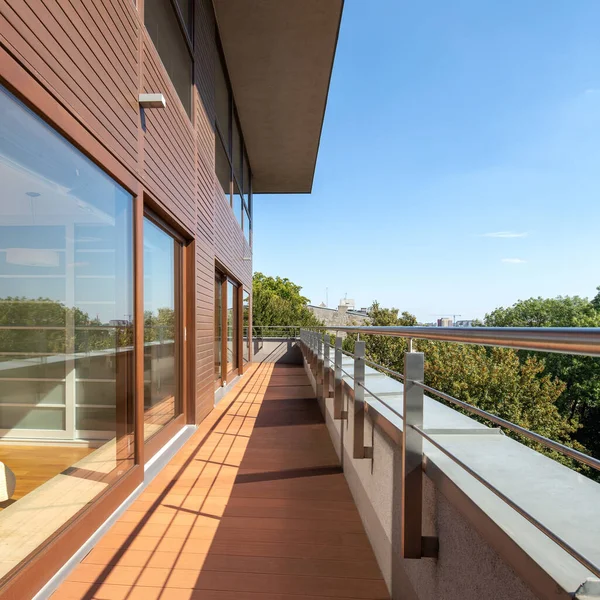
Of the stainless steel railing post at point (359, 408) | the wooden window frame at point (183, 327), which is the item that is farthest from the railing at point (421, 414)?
the wooden window frame at point (183, 327)

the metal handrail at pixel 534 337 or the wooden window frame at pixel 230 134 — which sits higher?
the wooden window frame at pixel 230 134

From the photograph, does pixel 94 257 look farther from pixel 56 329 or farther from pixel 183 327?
pixel 183 327

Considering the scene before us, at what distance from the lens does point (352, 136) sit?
39.1 m

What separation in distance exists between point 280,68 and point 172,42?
137 inches

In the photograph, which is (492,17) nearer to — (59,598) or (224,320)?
(224,320)

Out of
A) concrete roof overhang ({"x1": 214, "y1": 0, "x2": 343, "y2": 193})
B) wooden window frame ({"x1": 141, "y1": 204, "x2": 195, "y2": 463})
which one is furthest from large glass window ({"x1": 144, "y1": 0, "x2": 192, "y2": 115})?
concrete roof overhang ({"x1": 214, "y1": 0, "x2": 343, "y2": 193})

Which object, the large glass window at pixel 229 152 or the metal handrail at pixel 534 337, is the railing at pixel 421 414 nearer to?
the metal handrail at pixel 534 337

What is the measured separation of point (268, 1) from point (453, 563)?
21.1 feet

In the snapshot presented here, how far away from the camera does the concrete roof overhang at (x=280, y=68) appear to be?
19.8 feet

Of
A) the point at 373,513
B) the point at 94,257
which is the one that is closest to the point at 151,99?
the point at 94,257

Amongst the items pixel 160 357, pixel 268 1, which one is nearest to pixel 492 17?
pixel 268 1

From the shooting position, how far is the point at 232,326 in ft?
29.6

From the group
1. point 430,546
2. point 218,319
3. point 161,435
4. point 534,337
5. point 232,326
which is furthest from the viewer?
point 232,326

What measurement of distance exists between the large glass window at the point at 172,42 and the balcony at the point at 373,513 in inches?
120
